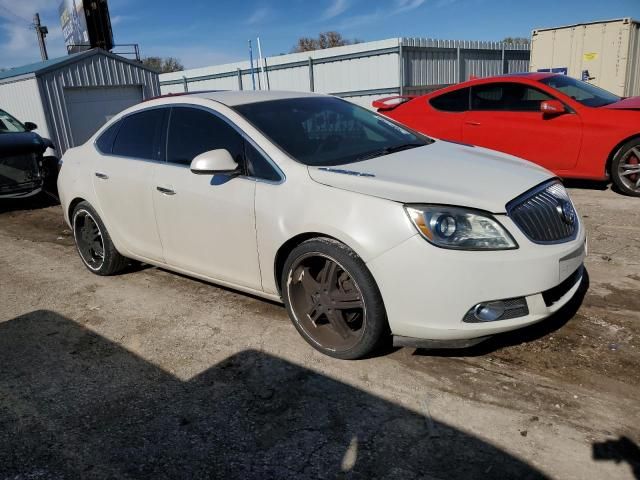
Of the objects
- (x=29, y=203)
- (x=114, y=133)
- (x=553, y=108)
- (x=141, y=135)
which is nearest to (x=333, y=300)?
(x=141, y=135)

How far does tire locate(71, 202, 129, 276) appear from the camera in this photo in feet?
15.7

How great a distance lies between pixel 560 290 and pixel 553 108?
4444 millimetres

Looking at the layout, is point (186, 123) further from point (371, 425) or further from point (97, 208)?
point (371, 425)

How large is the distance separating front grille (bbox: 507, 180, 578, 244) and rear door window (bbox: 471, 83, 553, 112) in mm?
4175

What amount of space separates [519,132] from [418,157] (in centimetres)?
412

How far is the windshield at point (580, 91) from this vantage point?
687 centimetres

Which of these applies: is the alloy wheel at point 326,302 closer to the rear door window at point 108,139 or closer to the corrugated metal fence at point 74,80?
the rear door window at point 108,139

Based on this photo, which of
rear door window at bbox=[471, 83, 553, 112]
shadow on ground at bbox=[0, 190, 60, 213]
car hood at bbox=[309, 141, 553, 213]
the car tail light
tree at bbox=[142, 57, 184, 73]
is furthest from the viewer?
tree at bbox=[142, 57, 184, 73]

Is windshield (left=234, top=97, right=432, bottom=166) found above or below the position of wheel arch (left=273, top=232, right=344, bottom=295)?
above

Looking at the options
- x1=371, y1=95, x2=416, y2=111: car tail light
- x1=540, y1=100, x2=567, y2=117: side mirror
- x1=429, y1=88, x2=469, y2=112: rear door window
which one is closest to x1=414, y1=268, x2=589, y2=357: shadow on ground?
x1=540, y1=100, x2=567, y2=117: side mirror

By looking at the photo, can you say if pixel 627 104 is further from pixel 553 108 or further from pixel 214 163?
pixel 214 163

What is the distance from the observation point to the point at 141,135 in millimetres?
4332

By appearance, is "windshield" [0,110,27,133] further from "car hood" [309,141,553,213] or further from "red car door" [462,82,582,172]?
"car hood" [309,141,553,213]

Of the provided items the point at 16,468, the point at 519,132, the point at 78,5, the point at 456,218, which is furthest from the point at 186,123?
the point at 78,5
